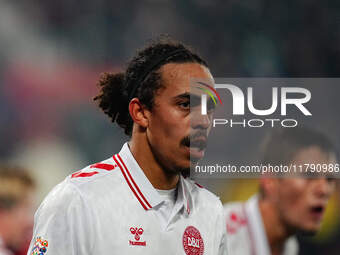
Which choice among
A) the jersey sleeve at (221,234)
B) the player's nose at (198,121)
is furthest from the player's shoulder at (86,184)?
the jersey sleeve at (221,234)

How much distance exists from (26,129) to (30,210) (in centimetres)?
88

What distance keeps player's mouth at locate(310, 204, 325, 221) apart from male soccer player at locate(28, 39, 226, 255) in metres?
1.80

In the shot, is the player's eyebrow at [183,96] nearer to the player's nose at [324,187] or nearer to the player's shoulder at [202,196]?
the player's shoulder at [202,196]

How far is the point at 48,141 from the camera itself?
504 centimetres

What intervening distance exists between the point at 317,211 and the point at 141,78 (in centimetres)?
243

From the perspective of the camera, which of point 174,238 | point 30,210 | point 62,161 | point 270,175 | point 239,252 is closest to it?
point 174,238

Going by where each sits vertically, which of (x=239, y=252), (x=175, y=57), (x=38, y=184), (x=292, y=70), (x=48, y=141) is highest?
(x=292, y=70)

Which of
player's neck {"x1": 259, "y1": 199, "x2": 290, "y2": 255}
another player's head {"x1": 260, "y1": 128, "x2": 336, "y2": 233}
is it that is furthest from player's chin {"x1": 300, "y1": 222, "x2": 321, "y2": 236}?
player's neck {"x1": 259, "y1": 199, "x2": 290, "y2": 255}

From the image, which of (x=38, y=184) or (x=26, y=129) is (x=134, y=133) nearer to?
(x=38, y=184)

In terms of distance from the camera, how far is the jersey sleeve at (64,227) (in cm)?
183

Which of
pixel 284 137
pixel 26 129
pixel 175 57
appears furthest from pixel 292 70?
pixel 175 57

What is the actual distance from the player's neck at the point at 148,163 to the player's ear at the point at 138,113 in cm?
6

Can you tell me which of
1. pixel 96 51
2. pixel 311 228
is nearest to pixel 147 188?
pixel 311 228

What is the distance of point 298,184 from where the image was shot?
3.89 m
